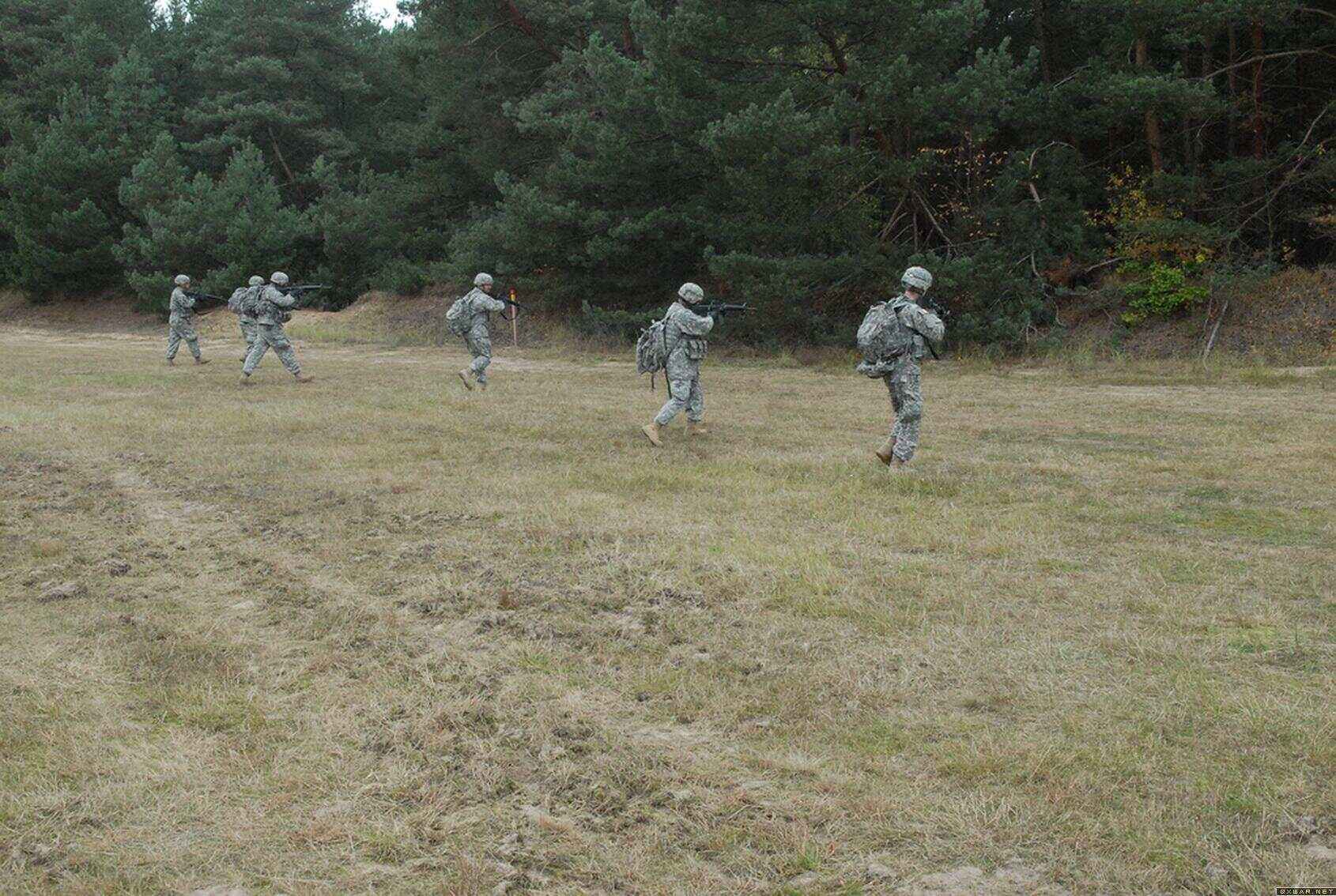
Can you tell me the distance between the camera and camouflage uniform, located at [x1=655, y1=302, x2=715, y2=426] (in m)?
11.8

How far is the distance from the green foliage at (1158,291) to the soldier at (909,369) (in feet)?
40.3

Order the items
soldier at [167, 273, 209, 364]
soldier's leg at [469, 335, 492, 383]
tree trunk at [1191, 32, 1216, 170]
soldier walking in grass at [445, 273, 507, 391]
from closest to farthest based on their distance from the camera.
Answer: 1. soldier walking in grass at [445, 273, 507, 391]
2. soldier's leg at [469, 335, 492, 383]
3. tree trunk at [1191, 32, 1216, 170]
4. soldier at [167, 273, 209, 364]

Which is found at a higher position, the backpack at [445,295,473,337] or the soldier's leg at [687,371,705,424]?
the backpack at [445,295,473,337]

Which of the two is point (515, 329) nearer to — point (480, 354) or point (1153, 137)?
point (480, 354)

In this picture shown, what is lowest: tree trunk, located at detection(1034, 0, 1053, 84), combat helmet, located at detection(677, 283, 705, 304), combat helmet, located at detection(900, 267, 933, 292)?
combat helmet, located at detection(677, 283, 705, 304)

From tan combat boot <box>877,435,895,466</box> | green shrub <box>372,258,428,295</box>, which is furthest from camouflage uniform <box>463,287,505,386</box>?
green shrub <box>372,258,428,295</box>

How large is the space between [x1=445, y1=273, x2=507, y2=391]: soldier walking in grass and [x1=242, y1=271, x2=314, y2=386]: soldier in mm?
3742

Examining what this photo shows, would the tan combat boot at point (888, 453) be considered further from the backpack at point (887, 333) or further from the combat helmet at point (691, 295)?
the combat helmet at point (691, 295)

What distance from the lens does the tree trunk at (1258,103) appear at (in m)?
20.3

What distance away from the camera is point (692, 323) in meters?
11.7

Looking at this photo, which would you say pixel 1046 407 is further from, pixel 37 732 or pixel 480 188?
pixel 480 188

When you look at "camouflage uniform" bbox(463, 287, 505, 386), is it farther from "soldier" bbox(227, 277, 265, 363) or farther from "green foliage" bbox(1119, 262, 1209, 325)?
"green foliage" bbox(1119, 262, 1209, 325)

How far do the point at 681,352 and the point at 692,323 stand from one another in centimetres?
35

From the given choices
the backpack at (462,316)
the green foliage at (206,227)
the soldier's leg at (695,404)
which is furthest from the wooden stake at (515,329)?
the soldier's leg at (695,404)
